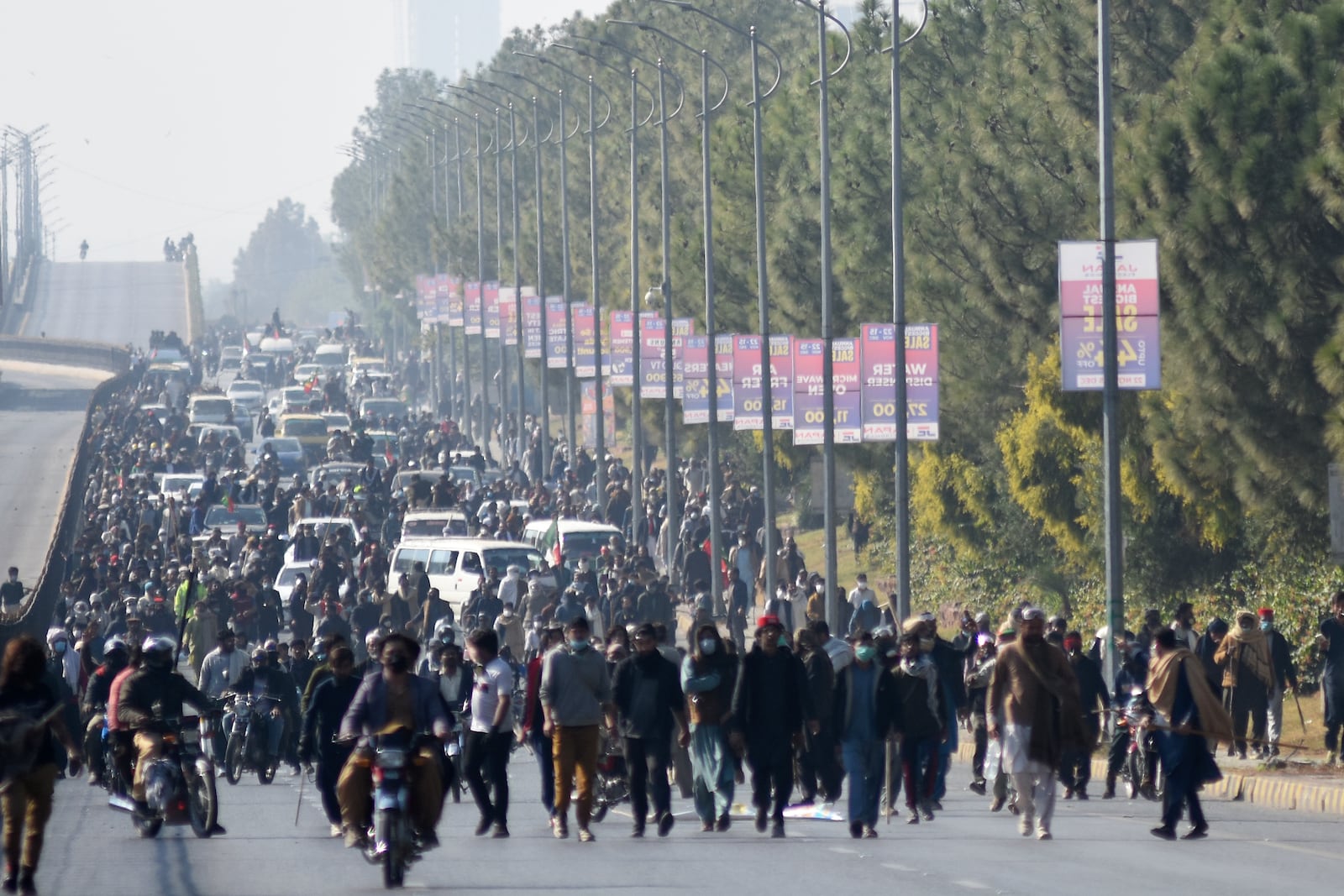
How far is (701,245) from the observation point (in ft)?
186

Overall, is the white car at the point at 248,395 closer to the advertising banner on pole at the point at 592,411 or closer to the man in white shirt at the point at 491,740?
the advertising banner on pole at the point at 592,411

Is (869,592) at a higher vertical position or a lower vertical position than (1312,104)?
lower

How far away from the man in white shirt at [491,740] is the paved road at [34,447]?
37191 millimetres

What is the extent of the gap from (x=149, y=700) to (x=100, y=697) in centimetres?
345

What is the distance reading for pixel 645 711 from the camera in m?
18.5

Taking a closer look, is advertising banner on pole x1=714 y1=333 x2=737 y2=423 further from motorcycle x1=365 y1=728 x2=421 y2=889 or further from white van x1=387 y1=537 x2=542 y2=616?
motorcycle x1=365 y1=728 x2=421 y2=889

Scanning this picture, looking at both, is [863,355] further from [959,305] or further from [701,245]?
[701,245]

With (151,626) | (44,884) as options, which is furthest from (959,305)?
(44,884)

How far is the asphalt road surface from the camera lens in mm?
15477

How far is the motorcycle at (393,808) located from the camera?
1532cm

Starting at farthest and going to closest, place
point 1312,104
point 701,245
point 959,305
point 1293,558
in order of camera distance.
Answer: point 701,245, point 959,305, point 1293,558, point 1312,104

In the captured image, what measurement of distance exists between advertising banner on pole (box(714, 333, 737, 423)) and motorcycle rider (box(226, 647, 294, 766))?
73.0 feet

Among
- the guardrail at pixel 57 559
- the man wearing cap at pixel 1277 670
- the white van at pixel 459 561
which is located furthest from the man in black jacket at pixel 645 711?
the white van at pixel 459 561

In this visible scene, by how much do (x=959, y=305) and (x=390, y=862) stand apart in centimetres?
2633
